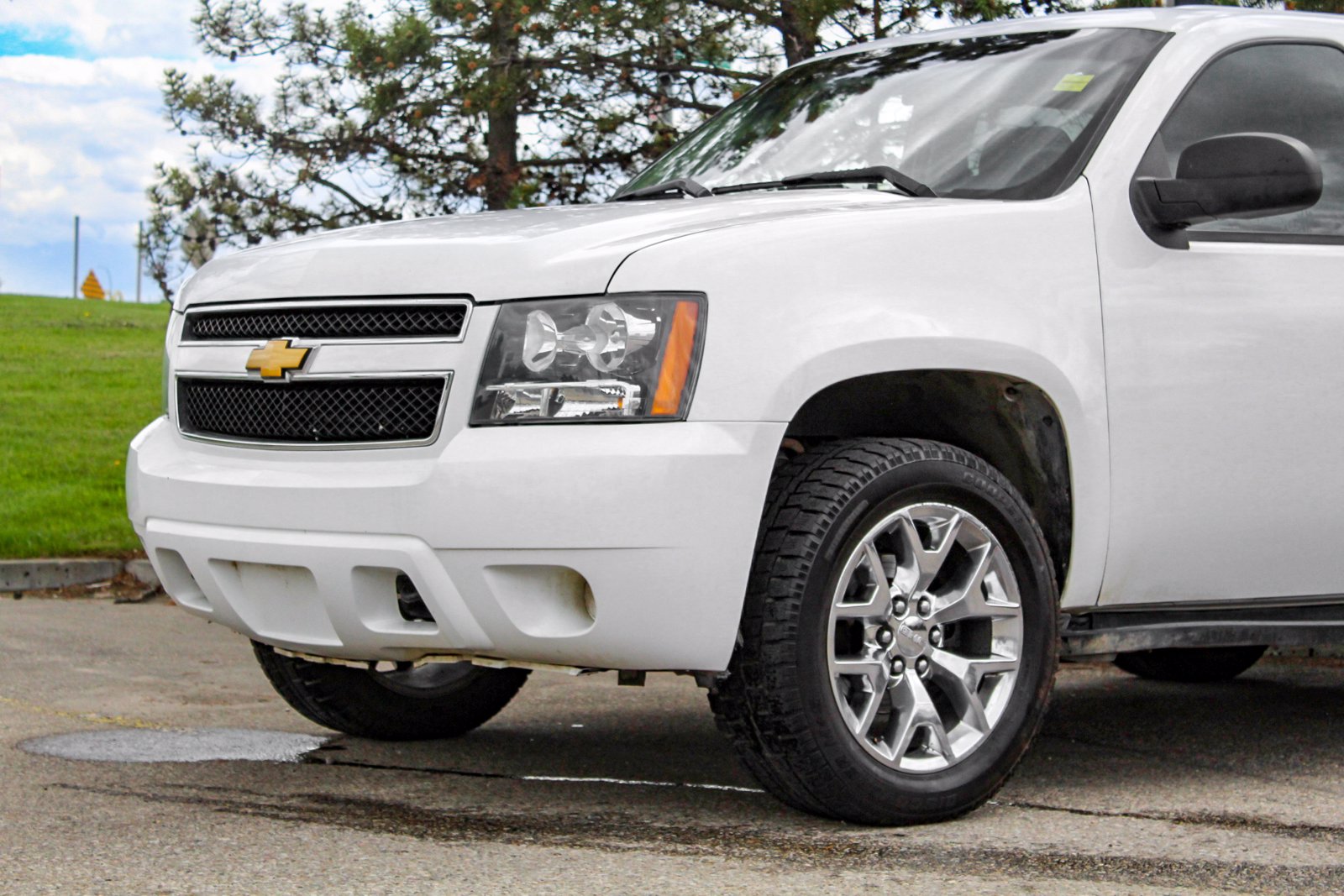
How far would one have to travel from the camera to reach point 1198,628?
4543 mm

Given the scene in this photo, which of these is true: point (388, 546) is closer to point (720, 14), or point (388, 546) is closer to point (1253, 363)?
point (1253, 363)

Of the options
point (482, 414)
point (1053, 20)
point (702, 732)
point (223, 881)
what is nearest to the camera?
point (223, 881)

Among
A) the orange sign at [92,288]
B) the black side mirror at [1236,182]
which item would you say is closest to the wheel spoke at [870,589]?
the black side mirror at [1236,182]

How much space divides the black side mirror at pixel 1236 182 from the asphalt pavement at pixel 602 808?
4.71 feet

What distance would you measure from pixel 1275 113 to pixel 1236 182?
28.0 inches

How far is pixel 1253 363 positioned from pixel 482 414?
1965 millimetres

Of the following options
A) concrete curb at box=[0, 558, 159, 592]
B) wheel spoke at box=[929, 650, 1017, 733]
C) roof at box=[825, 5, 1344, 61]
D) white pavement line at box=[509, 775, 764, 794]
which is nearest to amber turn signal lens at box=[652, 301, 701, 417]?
wheel spoke at box=[929, 650, 1017, 733]

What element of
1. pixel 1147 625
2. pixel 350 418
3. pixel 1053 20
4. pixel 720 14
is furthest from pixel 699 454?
pixel 720 14

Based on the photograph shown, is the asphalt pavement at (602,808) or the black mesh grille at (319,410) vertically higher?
the black mesh grille at (319,410)

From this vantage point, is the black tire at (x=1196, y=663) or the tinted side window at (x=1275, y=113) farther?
the black tire at (x=1196, y=663)

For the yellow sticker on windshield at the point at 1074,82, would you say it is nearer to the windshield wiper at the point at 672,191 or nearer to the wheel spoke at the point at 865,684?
the windshield wiper at the point at 672,191

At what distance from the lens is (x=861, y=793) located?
3.91 m

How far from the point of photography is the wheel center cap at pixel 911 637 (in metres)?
4.04

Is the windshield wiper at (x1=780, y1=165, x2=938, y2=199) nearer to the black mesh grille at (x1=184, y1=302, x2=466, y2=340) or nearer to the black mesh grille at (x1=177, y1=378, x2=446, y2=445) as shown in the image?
the black mesh grille at (x1=184, y1=302, x2=466, y2=340)
